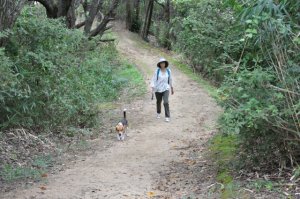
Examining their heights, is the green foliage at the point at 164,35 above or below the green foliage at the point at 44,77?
above

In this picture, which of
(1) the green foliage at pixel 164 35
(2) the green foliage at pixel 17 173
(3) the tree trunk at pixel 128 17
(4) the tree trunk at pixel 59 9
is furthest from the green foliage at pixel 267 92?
(3) the tree trunk at pixel 128 17

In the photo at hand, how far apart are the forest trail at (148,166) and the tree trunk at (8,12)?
2778 millimetres

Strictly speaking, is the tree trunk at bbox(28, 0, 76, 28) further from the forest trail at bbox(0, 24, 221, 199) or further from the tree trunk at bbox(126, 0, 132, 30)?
the tree trunk at bbox(126, 0, 132, 30)

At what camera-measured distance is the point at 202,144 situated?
10070 mm

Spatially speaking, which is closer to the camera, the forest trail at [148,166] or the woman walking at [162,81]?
the forest trail at [148,166]

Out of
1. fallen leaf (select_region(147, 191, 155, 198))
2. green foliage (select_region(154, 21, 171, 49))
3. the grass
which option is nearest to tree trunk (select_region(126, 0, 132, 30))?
green foliage (select_region(154, 21, 171, 49))

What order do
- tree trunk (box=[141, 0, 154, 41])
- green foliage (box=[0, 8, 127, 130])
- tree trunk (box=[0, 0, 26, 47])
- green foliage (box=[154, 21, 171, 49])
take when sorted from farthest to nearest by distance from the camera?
tree trunk (box=[141, 0, 154, 41]), green foliage (box=[154, 21, 171, 49]), green foliage (box=[0, 8, 127, 130]), tree trunk (box=[0, 0, 26, 47])

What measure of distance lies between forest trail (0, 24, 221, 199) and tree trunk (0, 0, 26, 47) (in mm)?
2778

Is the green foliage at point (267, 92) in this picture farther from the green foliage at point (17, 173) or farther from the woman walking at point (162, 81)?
the woman walking at point (162, 81)

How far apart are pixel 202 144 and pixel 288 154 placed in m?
4.05

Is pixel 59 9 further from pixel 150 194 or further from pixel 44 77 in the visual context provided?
pixel 150 194

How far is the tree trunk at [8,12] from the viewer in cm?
816

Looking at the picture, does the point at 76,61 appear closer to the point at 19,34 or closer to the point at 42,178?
the point at 19,34

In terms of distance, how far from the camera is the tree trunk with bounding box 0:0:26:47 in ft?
26.8
